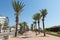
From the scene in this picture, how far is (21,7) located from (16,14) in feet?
7.81

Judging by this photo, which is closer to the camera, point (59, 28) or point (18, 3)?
point (18, 3)

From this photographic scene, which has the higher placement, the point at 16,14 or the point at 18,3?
the point at 18,3

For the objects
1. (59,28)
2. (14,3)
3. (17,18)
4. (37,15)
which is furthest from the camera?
(59,28)

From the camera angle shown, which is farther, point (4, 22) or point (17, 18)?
Result: point (4, 22)

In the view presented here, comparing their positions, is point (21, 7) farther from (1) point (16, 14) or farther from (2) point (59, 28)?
(2) point (59, 28)

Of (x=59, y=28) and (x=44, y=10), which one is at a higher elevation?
(x=44, y=10)

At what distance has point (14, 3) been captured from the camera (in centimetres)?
3303

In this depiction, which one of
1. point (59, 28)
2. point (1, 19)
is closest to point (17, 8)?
point (59, 28)

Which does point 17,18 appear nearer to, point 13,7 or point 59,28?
point 13,7

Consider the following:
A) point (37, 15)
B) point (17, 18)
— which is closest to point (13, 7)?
point (17, 18)

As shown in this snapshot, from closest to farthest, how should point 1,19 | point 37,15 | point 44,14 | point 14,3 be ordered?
point 14,3 → point 44,14 → point 37,15 → point 1,19

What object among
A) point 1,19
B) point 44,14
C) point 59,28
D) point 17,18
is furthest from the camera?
point 1,19

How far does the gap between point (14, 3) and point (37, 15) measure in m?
24.9

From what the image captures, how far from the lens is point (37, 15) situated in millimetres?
56906
